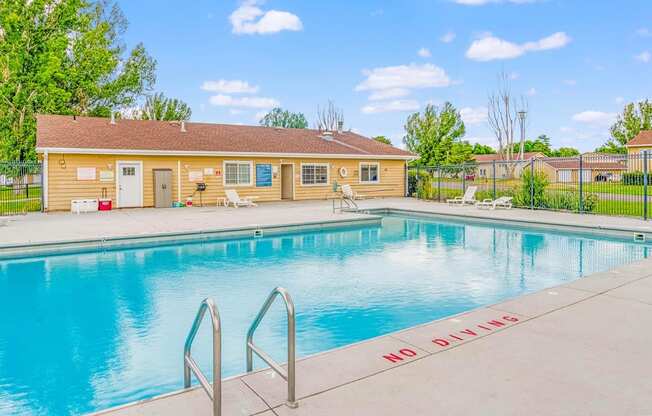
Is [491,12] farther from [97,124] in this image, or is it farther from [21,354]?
[21,354]

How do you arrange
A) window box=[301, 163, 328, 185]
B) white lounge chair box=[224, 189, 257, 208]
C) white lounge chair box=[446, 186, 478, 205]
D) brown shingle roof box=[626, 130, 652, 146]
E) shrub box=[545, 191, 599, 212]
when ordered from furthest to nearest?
brown shingle roof box=[626, 130, 652, 146]
window box=[301, 163, 328, 185]
white lounge chair box=[446, 186, 478, 205]
white lounge chair box=[224, 189, 257, 208]
shrub box=[545, 191, 599, 212]

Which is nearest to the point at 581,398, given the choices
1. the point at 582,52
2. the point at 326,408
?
the point at 326,408

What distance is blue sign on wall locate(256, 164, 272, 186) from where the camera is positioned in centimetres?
2130

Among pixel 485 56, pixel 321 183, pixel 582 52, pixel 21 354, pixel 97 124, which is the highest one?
pixel 485 56

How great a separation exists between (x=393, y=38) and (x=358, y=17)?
3.68m

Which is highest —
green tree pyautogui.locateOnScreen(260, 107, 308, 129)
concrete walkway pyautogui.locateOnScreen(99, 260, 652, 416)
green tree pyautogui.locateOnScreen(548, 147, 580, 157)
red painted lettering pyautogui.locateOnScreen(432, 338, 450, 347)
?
green tree pyautogui.locateOnScreen(260, 107, 308, 129)

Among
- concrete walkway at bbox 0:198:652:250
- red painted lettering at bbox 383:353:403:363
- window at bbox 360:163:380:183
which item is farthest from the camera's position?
window at bbox 360:163:380:183

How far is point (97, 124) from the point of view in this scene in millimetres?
20531

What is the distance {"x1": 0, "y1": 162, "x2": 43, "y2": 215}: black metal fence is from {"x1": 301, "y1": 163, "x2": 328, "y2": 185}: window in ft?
34.8

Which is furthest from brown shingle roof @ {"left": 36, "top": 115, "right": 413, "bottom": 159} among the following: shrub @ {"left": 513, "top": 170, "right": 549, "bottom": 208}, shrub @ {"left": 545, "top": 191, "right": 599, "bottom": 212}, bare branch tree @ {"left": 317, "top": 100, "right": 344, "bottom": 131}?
bare branch tree @ {"left": 317, "top": 100, "right": 344, "bottom": 131}

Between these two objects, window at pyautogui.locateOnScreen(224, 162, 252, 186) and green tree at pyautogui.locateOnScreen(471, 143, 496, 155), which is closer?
window at pyautogui.locateOnScreen(224, 162, 252, 186)

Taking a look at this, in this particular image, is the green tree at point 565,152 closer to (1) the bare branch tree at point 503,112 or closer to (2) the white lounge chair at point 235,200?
(1) the bare branch tree at point 503,112

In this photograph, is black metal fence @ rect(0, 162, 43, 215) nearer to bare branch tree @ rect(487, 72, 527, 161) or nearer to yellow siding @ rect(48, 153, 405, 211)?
yellow siding @ rect(48, 153, 405, 211)

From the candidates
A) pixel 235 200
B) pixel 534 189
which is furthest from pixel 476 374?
pixel 235 200
